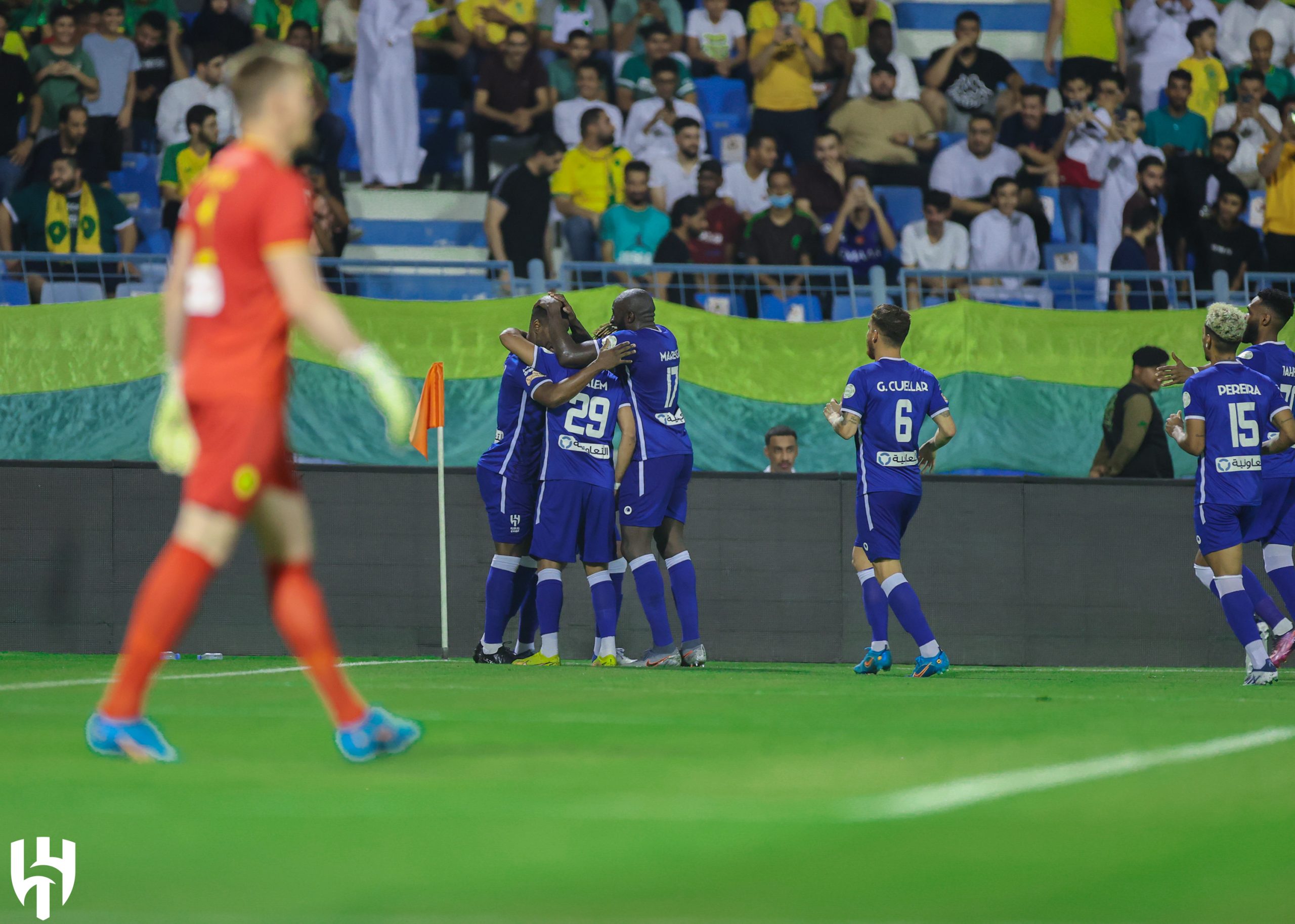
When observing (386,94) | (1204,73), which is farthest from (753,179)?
(1204,73)

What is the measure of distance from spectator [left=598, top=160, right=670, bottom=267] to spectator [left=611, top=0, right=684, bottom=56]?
2790 mm

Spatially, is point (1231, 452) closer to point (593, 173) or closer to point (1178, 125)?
point (593, 173)

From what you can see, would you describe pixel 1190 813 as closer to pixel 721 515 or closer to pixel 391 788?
pixel 391 788

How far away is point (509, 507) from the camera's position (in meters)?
11.3

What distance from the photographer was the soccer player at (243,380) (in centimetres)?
434

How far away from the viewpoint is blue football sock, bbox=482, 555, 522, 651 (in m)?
11.3

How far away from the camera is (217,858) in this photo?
3.45m

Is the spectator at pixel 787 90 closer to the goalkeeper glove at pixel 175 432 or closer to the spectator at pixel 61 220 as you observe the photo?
the spectator at pixel 61 220

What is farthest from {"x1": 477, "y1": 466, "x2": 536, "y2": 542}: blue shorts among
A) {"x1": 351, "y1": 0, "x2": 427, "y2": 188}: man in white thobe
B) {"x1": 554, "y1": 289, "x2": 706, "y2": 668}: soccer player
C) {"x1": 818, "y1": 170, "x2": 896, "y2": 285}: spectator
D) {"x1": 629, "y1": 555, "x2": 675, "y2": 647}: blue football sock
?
{"x1": 351, "y1": 0, "x2": 427, "y2": 188}: man in white thobe

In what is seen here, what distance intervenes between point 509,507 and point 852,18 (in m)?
9.93

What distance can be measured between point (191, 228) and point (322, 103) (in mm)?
12463

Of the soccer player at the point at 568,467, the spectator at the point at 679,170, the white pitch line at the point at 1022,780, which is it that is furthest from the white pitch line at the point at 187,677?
the spectator at the point at 679,170

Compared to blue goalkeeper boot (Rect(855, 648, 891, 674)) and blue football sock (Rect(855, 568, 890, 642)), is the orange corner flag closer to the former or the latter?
blue football sock (Rect(855, 568, 890, 642))

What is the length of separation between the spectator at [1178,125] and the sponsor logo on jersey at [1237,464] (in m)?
9.14
